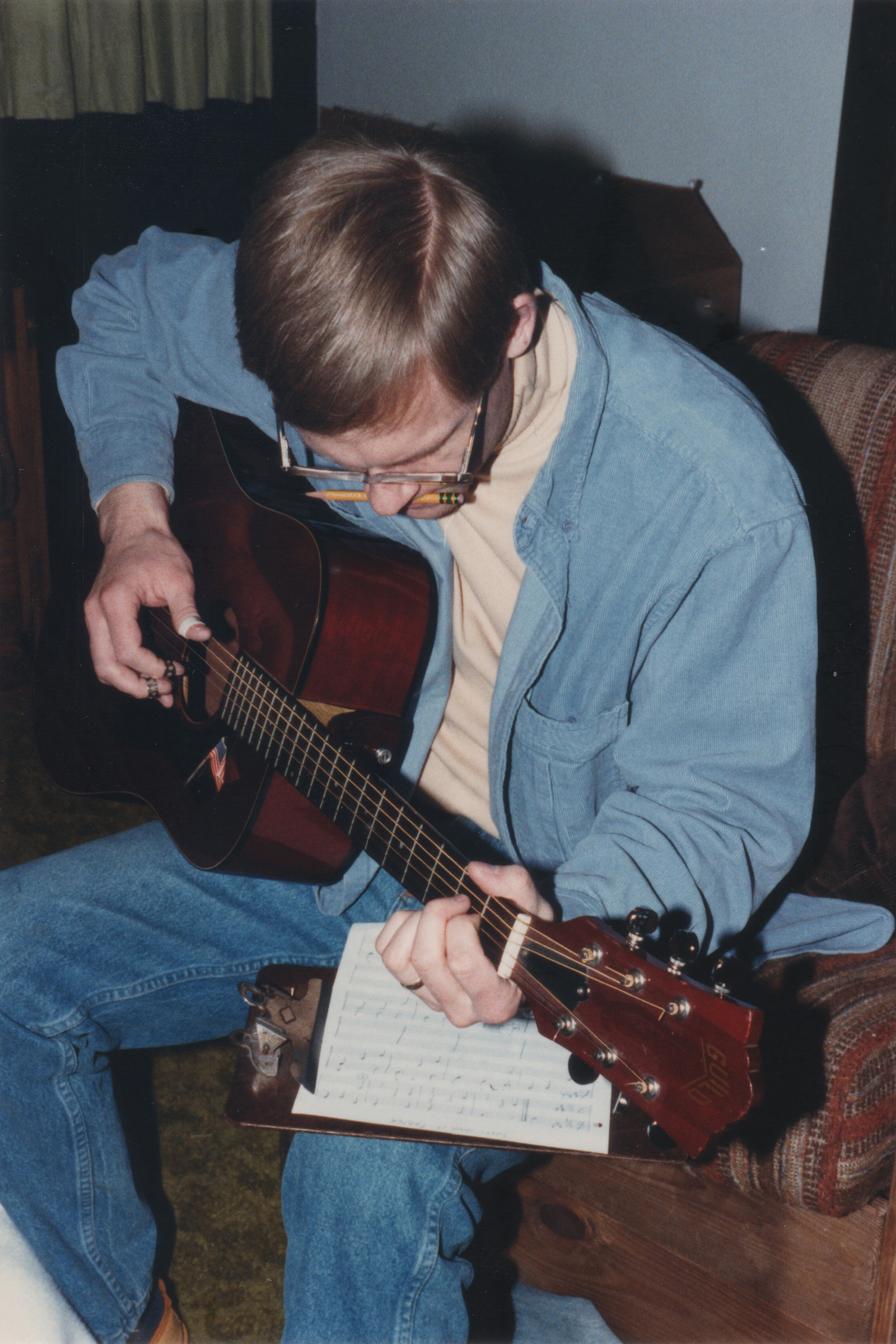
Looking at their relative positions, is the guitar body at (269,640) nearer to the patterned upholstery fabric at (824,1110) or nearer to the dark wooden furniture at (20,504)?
the patterned upholstery fabric at (824,1110)

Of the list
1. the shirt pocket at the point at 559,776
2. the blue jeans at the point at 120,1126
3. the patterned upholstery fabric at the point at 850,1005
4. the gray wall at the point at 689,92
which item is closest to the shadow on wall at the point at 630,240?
the gray wall at the point at 689,92

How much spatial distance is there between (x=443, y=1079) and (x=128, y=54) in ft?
8.48

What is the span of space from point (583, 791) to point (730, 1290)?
57 centimetres

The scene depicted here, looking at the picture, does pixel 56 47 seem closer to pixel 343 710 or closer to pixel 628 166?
pixel 628 166

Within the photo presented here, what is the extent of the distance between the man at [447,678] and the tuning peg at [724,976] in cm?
18

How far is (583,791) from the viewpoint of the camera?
112 cm

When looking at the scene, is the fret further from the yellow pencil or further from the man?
the yellow pencil

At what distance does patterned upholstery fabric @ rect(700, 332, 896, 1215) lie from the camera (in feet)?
3.10

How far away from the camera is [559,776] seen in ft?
3.63

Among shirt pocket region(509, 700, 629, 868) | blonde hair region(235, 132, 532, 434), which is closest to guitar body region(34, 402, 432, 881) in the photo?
shirt pocket region(509, 700, 629, 868)

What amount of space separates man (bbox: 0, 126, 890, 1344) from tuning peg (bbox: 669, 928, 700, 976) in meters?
0.16

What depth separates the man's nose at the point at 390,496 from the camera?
93 centimetres

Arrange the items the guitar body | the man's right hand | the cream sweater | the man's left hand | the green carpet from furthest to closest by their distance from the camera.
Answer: the green carpet < the man's right hand < the guitar body < the cream sweater < the man's left hand

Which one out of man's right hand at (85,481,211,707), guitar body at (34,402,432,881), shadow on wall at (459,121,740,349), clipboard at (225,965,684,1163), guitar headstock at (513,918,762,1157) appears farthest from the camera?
shadow on wall at (459,121,740,349)
